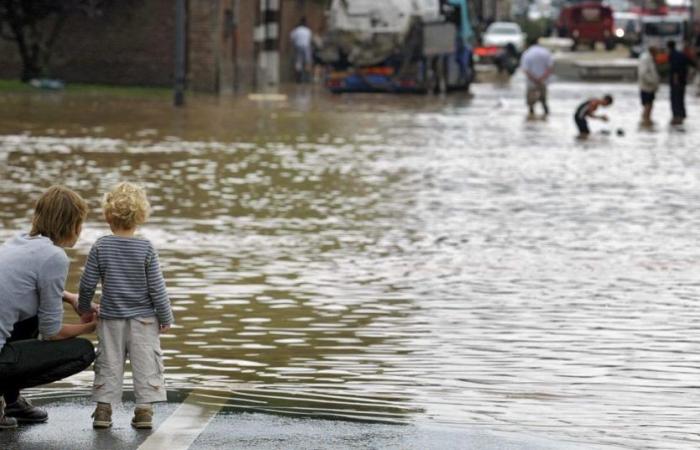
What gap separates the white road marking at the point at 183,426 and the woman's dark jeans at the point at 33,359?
1.38 feet

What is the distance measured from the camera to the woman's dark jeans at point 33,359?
24.8ft

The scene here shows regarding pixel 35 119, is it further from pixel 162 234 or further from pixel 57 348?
pixel 57 348

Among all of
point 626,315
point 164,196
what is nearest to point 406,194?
point 164,196

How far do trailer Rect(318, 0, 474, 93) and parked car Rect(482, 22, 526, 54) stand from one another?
23.7 meters

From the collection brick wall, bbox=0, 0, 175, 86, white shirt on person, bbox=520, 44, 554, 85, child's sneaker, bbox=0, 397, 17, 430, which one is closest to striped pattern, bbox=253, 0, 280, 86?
brick wall, bbox=0, 0, 175, 86

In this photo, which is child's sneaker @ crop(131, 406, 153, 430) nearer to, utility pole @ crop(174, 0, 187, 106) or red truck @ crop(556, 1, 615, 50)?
utility pole @ crop(174, 0, 187, 106)

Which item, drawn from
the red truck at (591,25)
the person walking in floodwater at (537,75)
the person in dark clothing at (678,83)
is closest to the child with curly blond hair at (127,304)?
the person in dark clothing at (678,83)

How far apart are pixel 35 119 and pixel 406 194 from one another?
1340 cm

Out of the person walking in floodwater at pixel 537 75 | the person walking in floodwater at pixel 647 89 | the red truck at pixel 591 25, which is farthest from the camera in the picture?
the red truck at pixel 591 25

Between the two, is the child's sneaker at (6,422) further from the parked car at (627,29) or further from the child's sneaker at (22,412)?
the parked car at (627,29)

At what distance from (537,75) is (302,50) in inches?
800

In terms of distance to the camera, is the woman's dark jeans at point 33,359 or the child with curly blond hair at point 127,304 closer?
the woman's dark jeans at point 33,359

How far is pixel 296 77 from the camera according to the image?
5925cm

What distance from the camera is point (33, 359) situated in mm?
7613
